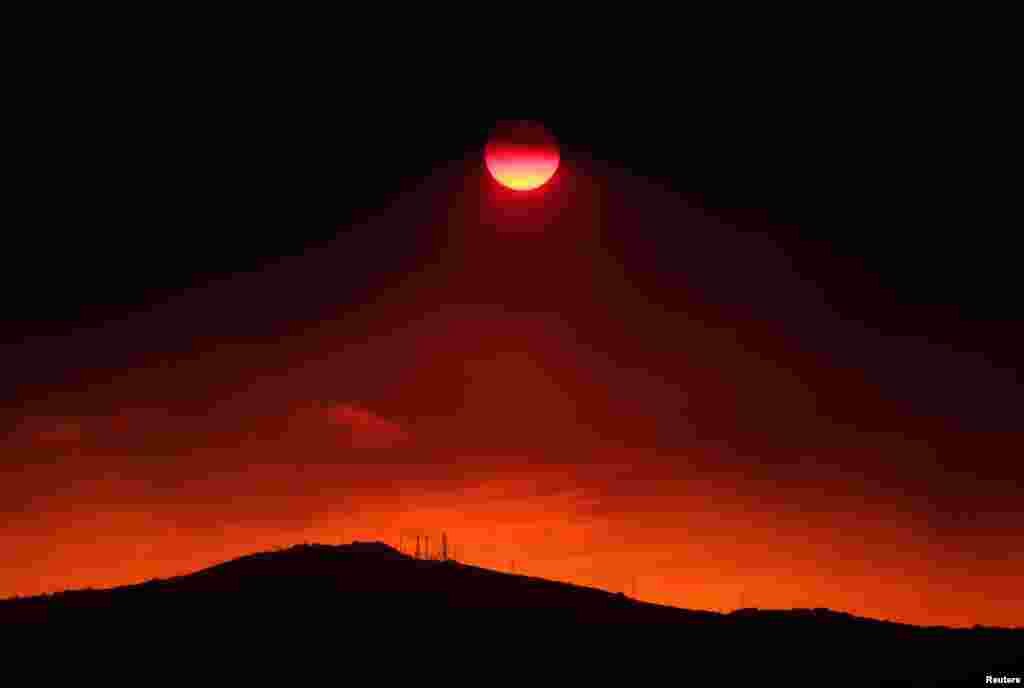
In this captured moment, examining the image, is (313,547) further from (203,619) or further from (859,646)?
(859,646)

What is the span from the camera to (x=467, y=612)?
35.8 meters

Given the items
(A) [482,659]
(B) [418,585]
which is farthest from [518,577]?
(A) [482,659]

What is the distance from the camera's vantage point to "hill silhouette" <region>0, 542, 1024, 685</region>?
113 feet

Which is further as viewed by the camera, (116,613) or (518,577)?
(518,577)

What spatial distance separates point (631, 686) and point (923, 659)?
878 centimetres

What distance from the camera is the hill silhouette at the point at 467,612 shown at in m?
34.3

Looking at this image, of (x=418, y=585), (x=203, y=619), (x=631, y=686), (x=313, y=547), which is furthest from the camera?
(x=313, y=547)

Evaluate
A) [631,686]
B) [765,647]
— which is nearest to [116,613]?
[631,686]

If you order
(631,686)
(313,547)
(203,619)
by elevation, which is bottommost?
(631,686)

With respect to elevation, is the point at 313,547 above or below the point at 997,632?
above

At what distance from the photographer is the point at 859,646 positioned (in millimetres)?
35938

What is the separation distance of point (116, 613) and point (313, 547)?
7.21 m

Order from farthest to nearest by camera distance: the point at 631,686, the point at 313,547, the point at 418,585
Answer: the point at 313,547
the point at 418,585
the point at 631,686

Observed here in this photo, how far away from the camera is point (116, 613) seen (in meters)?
35.3
